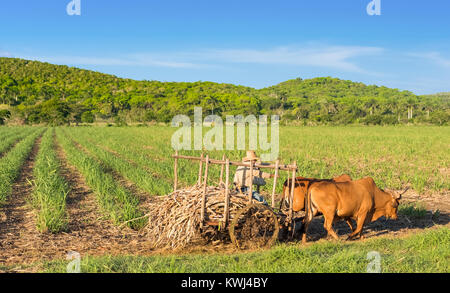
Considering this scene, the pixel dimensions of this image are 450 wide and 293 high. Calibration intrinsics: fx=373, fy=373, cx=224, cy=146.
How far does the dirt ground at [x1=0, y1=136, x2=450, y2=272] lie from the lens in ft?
16.9

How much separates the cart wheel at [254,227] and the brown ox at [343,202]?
24.4 inches

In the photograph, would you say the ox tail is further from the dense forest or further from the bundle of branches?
the dense forest

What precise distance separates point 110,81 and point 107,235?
126 m

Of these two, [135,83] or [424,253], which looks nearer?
[424,253]

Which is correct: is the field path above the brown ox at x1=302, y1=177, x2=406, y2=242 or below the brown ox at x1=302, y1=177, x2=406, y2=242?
below

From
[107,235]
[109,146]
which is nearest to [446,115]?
[109,146]

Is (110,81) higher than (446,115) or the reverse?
higher

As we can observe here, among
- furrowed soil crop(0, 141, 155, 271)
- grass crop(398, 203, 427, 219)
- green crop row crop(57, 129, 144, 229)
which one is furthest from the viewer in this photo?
grass crop(398, 203, 427, 219)

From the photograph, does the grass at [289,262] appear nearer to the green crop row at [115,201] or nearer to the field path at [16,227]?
the field path at [16,227]

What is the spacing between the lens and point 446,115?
2356 inches

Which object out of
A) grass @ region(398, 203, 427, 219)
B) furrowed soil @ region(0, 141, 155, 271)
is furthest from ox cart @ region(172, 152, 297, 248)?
grass @ region(398, 203, 427, 219)

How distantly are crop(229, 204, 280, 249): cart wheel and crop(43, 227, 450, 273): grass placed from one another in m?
0.35

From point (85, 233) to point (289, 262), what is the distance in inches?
143
